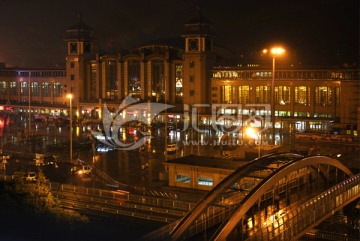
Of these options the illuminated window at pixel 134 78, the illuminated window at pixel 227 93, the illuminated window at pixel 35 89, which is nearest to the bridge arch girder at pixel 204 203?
the illuminated window at pixel 227 93

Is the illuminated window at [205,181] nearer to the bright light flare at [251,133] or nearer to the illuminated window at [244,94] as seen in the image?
the bright light flare at [251,133]

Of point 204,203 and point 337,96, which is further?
point 337,96

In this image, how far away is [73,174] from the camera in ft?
82.2

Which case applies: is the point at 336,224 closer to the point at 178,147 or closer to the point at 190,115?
the point at 178,147

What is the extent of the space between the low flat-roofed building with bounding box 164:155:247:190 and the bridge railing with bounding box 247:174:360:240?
19.5 feet

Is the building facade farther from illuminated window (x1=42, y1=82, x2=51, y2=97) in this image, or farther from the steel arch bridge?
the steel arch bridge

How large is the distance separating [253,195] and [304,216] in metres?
2.21

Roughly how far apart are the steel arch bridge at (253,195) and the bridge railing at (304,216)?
41cm

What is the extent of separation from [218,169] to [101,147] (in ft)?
44.7

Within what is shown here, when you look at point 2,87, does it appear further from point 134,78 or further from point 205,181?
point 205,181

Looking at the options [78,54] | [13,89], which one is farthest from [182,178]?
[13,89]

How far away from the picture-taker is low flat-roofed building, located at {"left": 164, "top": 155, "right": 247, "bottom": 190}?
71.5ft

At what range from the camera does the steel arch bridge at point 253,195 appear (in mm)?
12102

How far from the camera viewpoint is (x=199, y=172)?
2212cm
